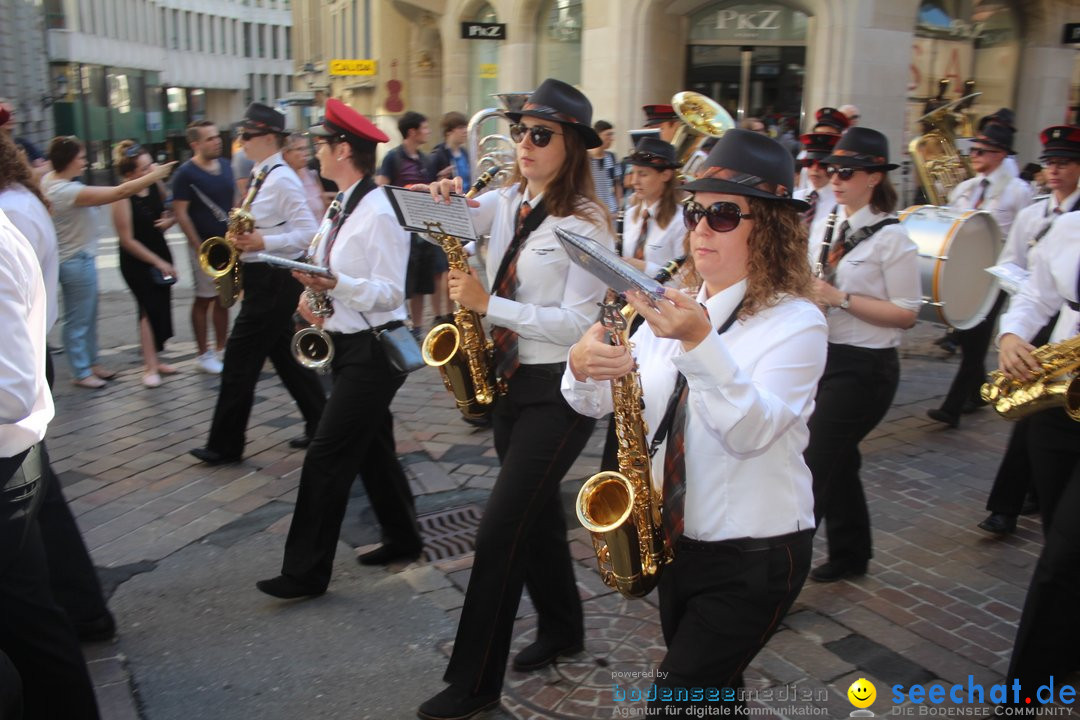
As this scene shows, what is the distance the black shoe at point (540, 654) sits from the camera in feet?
12.4

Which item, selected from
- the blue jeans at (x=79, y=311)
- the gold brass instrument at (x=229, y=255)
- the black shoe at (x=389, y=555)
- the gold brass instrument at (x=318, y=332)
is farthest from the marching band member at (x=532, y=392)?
the blue jeans at (x=79, y=311)

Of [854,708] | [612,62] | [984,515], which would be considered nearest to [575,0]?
[612,62]

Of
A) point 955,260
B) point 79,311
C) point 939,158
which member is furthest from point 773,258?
point 939,158

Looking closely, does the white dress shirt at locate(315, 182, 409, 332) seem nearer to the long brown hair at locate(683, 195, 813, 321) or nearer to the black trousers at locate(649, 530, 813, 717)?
the long brown hair at locate(683, 195, 813, 321)

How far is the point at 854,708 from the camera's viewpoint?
3562 mm

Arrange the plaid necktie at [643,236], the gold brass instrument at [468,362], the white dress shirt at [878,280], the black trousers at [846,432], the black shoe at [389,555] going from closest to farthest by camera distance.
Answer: the gold brass instrument at [468,362] → the black trousers at [846,432] → the white dress shirt at [878,280] → the black shoe at [389,555] → the plaid necktie at [643,236]

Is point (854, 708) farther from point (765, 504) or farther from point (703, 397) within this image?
point (703, 397)

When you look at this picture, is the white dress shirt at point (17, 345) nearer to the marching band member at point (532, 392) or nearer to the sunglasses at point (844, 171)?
the marching band member at point (532, 392)

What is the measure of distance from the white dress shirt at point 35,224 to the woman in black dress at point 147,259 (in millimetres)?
4071

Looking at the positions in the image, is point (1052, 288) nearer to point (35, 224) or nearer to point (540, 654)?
point (540, 654)

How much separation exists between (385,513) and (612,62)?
39.8 ft

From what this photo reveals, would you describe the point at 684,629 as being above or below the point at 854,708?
above

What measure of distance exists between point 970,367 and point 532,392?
4851 mm

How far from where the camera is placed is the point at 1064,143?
5.90m
